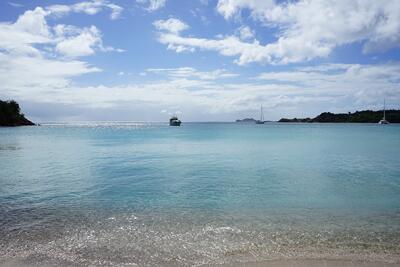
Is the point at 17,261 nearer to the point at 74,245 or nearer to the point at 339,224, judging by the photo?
the point at 74,245

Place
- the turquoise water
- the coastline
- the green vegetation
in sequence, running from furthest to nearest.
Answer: the green vegetation → the turquoise water → the coastline

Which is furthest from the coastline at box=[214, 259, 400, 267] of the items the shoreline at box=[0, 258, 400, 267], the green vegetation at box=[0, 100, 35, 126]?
the green vegetation at box=[0, 100, 35, 126]

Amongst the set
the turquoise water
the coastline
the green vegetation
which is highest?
the green vegetation

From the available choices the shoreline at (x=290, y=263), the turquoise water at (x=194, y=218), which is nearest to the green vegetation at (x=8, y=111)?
the turquoise water at (x=194, y=218)

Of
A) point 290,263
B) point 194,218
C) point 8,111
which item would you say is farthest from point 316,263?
point 8,111

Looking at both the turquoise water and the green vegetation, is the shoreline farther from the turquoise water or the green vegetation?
the green vegetation

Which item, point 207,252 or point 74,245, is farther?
point 74,245

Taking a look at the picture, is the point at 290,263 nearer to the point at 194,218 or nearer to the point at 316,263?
the point at 316,263

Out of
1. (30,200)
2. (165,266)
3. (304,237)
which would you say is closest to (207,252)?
(165,266)

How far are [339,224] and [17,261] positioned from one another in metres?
10.7

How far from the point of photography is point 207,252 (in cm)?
991

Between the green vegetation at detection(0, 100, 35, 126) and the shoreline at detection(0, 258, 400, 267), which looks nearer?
the shoreline at detection(0, 258, 400, 267)

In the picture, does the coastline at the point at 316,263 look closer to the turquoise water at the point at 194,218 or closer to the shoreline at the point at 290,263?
the shoreline at the point at 290,263

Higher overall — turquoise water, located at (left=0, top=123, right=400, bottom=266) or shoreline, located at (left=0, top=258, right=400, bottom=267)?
shoreline, located at (left=0, top=258, right=400, bottom=267)
